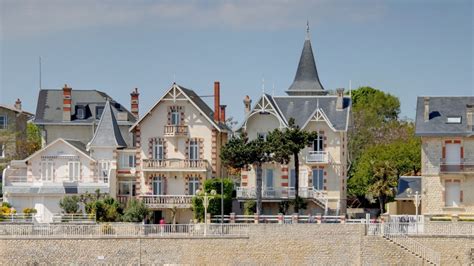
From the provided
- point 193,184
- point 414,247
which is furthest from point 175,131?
point 414,247

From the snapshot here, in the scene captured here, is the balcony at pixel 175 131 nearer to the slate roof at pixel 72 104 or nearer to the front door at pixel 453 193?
the slate roof at pixel 72 104

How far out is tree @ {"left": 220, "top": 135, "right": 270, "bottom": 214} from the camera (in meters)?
61.1

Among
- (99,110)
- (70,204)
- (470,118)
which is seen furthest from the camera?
(99,110)

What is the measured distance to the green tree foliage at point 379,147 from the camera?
69.2 meters

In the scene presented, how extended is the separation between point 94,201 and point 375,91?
38227mm

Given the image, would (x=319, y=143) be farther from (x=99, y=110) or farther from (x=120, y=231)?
(x=99, y=110)

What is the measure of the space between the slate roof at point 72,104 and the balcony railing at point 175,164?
609 cm

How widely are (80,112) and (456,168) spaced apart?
23285 mm

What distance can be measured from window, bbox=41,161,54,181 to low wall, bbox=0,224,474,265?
387 inches

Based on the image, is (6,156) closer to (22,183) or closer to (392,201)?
(22,183)

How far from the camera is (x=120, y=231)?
57188mm

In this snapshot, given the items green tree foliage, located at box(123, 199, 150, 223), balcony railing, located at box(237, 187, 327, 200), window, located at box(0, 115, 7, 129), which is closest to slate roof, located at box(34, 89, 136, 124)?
window, located at box(0, 115, 7, 129)

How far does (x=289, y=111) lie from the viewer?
66.0 metres

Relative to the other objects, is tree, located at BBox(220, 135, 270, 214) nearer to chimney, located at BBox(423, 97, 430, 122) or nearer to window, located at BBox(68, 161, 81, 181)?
chimney, located at BBox(423, 97, 430, 122)
